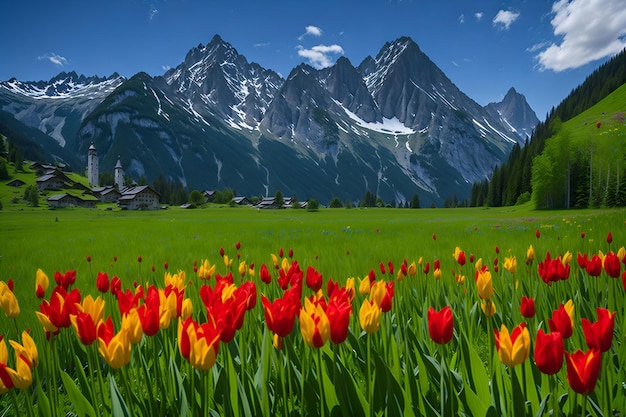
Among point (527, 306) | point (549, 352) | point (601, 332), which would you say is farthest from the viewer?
point (527, 306)

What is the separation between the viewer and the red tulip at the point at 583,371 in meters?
1.14

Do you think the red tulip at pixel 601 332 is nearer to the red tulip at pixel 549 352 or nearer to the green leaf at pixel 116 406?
the red tulip at pixel 549 352

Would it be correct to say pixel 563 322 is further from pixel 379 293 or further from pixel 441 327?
pixel 379 293

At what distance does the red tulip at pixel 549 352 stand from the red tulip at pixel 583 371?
0.23ft

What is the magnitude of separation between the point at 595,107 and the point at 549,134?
2582cm

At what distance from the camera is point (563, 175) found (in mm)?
61188

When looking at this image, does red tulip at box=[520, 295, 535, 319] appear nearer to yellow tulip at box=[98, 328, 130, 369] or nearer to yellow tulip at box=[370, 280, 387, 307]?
yellow tulip at box=[370, 280, 387, 307]

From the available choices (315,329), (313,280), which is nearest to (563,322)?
(315,329)

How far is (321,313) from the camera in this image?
148 cm

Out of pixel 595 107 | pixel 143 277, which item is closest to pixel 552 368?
pixel 143 277

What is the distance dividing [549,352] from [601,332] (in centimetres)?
32

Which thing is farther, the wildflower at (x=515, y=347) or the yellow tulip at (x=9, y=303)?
the yellow tulip at (x=9, y=303)

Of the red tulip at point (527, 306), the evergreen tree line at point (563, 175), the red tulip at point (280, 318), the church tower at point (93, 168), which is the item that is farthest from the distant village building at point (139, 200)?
the red tulip at point (527, 306)

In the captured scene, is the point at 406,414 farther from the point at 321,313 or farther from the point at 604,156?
the point at 604,156
